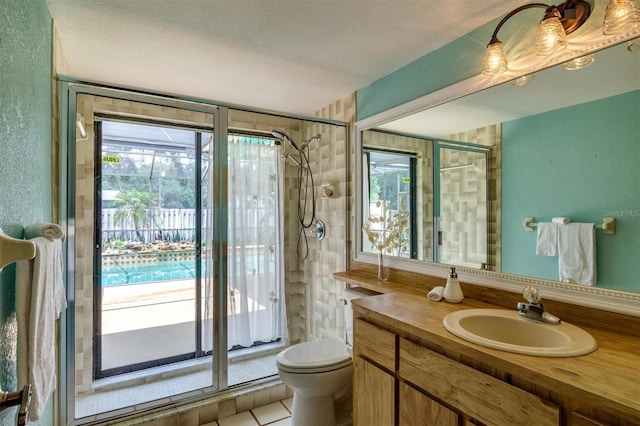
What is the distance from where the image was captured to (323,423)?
1.91 metres

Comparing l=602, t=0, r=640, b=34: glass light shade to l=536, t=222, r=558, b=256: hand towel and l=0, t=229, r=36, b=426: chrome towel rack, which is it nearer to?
l=536, t=222, r=558, b=256: hand towel

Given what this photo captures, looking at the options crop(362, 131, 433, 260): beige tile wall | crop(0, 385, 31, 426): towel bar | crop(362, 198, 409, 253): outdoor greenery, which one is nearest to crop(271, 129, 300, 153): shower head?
crop(362, 198, 409, 253): outdoor greenery

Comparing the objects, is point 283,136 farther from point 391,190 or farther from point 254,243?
point 391,190

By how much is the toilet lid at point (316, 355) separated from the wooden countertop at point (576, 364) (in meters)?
0.62

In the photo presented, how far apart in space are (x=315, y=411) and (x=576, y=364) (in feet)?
4.74

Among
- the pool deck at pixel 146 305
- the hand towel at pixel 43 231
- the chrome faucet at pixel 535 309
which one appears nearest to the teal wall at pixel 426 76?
the chrome faucet at pixel 535 309

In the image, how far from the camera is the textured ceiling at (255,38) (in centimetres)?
152

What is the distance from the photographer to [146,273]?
257 cm

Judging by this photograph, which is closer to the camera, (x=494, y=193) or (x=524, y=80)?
(x=524, y=80)

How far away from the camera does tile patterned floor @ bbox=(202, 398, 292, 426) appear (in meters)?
2.13

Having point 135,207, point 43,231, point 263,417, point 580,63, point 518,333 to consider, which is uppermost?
point 580,63

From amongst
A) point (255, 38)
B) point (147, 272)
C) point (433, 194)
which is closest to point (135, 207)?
point (147, 272)

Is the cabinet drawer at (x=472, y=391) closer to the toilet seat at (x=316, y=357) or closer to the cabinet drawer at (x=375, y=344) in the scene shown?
the cabinet drawer at (x=375, y=344)

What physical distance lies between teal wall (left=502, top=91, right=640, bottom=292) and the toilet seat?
106cm
